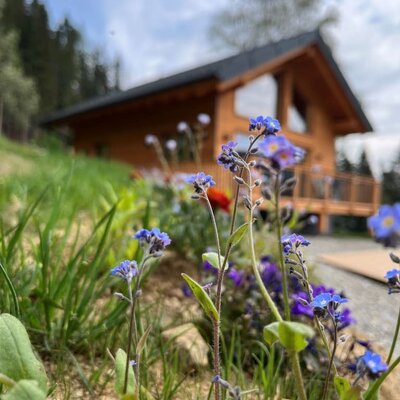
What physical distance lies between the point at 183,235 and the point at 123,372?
1.88 m

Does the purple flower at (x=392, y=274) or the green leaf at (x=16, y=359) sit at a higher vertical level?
the purple flower at (x=392, y=274)

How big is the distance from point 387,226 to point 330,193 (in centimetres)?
1157

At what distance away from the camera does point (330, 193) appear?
1162cm

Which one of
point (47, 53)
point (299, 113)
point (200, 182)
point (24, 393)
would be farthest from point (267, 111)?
point (47, 53)

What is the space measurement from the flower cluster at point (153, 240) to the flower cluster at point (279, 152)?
0.81 ft

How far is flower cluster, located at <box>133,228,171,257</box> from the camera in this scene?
0.75m

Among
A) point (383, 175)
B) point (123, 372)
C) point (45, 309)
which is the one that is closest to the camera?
point (123, 372)

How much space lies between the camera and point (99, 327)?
4.40 ft

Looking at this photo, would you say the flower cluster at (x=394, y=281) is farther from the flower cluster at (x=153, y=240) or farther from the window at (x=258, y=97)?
the window at (x=258, y=97)

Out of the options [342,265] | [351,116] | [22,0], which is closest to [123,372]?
[342,265]

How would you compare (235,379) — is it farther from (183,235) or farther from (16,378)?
(183,235)

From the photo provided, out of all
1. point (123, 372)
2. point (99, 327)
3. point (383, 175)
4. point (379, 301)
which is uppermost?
point (383, 175)

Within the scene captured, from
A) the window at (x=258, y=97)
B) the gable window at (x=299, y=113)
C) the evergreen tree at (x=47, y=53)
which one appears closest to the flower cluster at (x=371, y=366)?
the window at (x=258, y=97)

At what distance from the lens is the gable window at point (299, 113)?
43.0 ft
